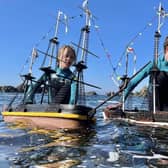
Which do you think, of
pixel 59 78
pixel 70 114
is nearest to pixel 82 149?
pixel 70 114

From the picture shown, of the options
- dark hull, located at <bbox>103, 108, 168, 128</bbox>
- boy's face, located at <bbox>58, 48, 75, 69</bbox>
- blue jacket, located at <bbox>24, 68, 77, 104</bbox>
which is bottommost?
dark hull, located at <bbox>103, 108, 168, 128</bbox>

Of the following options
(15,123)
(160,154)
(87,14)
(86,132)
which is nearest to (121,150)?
(160,154)

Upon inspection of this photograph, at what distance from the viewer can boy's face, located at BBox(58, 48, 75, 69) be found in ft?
45.9

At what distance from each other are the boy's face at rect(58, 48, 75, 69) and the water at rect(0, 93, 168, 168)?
2.80 m

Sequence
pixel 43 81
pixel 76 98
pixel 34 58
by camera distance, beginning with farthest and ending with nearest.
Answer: pixel 34 58 → pixel 43 81 → pixel 76 98

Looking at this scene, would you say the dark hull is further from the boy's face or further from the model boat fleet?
the boy's face

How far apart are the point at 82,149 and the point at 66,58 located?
5.82m

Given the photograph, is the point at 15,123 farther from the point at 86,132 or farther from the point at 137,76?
the point at 137,76

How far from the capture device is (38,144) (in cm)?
925

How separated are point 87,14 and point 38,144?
8.29 meters

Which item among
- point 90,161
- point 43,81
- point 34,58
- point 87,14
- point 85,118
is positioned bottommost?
point 90,161

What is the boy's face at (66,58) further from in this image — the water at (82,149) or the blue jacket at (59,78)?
the water at (82,149)

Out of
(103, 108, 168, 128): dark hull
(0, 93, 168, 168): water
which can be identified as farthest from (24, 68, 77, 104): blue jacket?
(103, 108, 168, 128): dark hull

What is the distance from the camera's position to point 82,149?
8.69 meters
